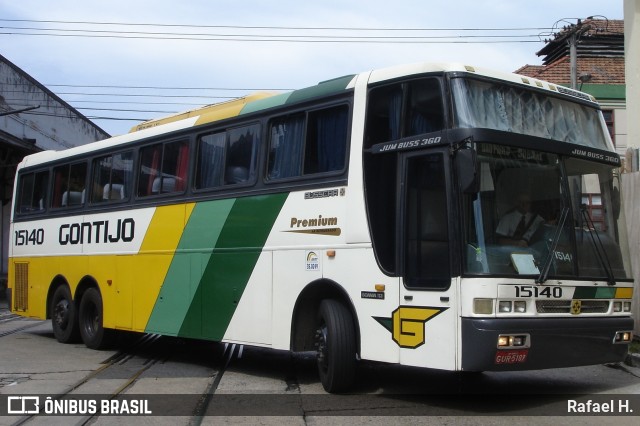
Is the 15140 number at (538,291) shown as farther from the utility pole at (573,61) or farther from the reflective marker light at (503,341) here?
the utility pole at (573,61)

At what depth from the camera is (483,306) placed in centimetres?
682

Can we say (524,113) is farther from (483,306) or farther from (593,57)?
(593,57)

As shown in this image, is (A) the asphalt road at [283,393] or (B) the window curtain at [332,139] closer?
(A) the asphalt road at [283,393]

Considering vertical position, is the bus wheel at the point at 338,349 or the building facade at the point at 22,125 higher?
the building facade at the point at 22,125

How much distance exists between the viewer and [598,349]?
24.6 feet

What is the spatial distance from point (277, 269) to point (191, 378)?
6.49 ft

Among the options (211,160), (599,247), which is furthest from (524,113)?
(211,160)

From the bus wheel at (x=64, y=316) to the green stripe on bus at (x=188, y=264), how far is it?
9.66 ft

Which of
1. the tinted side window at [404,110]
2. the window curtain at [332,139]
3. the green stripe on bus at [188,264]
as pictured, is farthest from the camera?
the green stripe on bus at [188,264]

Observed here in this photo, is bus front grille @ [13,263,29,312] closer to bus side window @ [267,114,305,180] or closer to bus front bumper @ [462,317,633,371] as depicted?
bus side window @ [267,114,305,180]

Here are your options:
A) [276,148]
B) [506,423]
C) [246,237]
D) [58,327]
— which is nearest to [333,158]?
[276,148]

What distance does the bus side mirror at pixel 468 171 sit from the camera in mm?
6812

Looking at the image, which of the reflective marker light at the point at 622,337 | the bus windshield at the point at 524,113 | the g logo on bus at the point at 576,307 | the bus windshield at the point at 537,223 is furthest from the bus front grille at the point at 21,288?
the reflective marker light at the point at 622,337

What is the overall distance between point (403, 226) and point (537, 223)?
4.34ft
